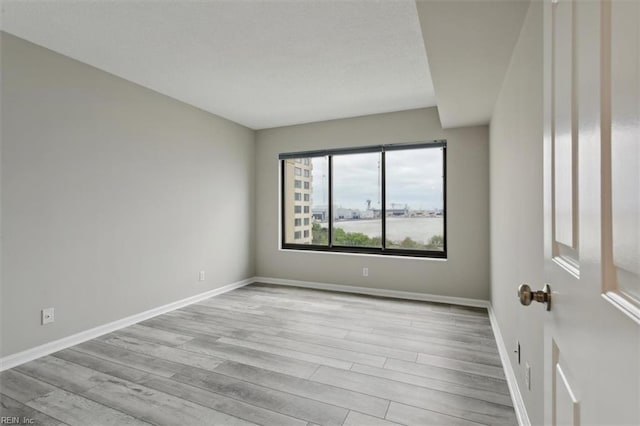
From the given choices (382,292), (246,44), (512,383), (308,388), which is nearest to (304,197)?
(382,292)

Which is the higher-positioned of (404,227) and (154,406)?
(404,227)

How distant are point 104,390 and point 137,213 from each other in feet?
5.82

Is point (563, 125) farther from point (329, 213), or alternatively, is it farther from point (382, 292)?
point (329, 213)

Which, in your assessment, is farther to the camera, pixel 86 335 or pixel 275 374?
pixel 86 335

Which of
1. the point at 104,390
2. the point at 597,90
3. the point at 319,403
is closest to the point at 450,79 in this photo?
the point at 597,90

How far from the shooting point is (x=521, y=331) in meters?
1.78

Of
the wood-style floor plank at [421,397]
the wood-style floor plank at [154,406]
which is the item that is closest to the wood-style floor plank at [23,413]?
the wood-style floor plank at [154,406]

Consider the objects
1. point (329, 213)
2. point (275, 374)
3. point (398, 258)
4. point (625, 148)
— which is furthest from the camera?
point (329, 213)

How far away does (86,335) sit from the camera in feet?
9.28

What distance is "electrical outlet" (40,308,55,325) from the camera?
2549 millimetres

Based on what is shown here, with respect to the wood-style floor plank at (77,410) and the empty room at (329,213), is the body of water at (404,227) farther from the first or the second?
the wood-style floor plank at (77,410)

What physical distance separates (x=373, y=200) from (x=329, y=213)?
0.70 metres

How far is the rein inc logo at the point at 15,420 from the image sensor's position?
1.74 meters

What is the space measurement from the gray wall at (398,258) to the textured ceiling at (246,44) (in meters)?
0.58
